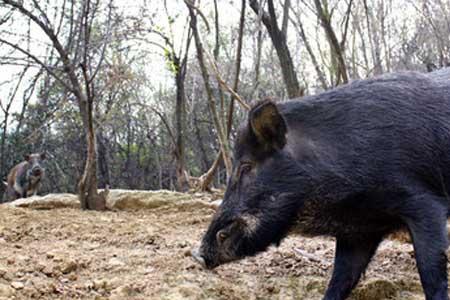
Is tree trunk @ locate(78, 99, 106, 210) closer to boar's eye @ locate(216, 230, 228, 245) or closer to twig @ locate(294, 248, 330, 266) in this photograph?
twig @ locate(294, 248, 330, 266)

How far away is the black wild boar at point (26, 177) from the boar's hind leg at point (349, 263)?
36.4 ft

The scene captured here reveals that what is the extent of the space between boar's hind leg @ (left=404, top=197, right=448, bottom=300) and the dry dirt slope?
0.81 m

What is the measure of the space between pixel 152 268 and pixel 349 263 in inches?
46.6

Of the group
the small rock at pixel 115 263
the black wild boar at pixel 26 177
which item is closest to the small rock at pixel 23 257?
the small rock at pixel 115 263

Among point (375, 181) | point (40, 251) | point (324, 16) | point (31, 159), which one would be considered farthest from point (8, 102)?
point (375, 181)

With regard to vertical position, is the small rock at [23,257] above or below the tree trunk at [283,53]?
below

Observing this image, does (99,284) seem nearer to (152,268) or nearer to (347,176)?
(152,268)

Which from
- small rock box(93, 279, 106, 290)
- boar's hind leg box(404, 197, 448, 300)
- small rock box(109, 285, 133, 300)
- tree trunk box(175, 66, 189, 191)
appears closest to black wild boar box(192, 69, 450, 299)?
boar's hind leg box(404, 197, 448, 300)

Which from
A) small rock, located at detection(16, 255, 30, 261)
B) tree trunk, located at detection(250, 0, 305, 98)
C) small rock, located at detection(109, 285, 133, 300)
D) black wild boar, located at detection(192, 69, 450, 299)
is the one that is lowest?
small rock, located at detection(109, 285, 133, 300)

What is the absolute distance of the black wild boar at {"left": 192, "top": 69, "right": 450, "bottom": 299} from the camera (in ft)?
9.50

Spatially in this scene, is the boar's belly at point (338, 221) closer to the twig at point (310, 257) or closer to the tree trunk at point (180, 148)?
the twig at point (310, 257)

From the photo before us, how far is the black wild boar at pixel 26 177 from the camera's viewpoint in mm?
13523

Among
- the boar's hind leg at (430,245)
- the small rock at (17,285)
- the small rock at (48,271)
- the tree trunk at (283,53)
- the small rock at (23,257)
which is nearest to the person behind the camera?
the boar's hind leg at (430,245)

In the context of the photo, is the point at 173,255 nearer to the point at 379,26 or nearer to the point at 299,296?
the point at 299,296
